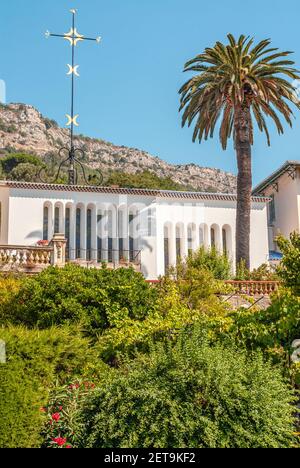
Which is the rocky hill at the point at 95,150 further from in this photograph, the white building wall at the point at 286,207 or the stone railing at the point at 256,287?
the stone railing at the point at 256,287

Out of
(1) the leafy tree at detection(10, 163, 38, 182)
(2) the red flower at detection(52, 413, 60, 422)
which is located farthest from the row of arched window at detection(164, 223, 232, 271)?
(1) the leafy tree at detection(10, 163, 38, 182)

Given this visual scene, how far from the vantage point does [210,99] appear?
28172mm

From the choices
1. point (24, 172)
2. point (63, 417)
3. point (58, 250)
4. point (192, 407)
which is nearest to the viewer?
point (192, 407)

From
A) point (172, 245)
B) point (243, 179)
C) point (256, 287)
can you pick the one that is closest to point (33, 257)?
point (256, 287)

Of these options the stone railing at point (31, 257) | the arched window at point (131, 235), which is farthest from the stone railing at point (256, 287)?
the arched window at point (131, 235)

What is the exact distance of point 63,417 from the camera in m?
10.2

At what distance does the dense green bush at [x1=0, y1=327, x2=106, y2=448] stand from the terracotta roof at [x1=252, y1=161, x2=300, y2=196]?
76.6 ft

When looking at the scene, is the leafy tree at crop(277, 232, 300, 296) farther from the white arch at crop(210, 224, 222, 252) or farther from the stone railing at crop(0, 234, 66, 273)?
the white arch at crop(210, 224, 222, 252)

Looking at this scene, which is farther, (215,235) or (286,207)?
(286,207)

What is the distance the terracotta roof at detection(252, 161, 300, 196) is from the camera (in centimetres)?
3512

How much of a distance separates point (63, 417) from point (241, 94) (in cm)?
2013

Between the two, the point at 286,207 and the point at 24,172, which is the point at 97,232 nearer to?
the point at 286,207

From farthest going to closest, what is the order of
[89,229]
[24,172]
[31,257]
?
[24,172] < [89,229] < [31,257]

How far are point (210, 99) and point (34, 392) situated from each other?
20810 millimetres
